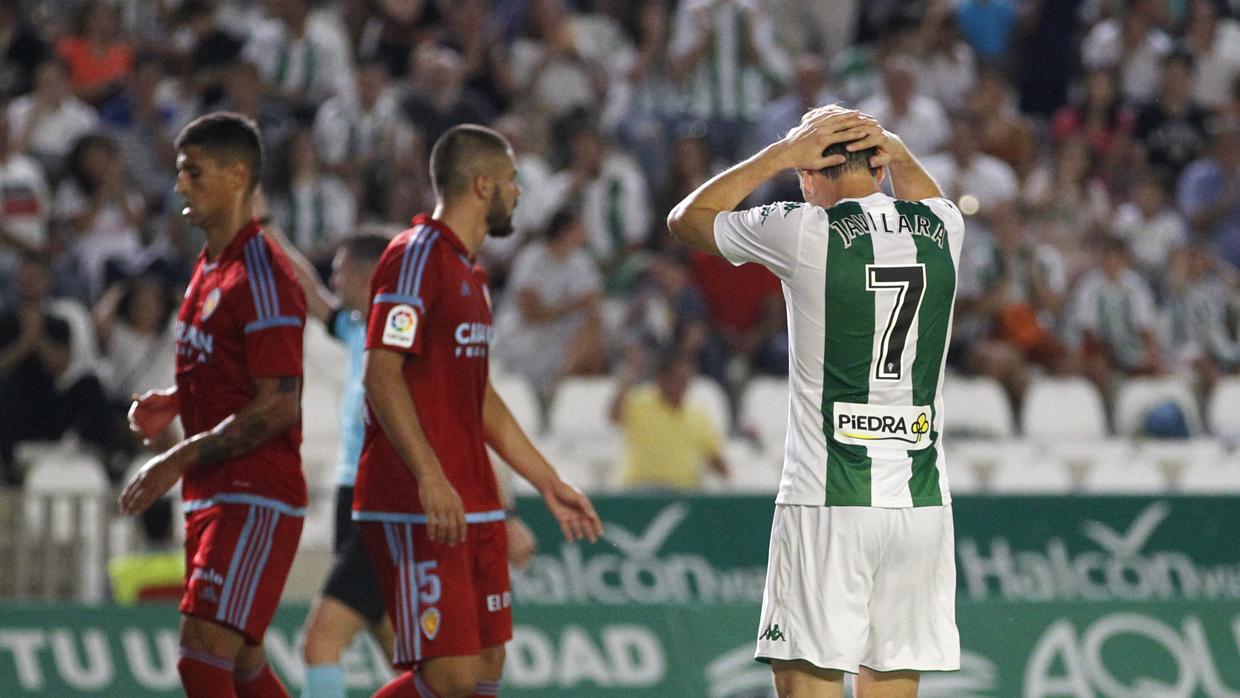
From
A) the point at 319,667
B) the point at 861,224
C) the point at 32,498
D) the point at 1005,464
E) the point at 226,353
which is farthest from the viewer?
the point at 1005,464

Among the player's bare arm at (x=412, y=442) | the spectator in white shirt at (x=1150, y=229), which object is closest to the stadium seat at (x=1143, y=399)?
the spectator in white shirt at (x=1150, y=229)

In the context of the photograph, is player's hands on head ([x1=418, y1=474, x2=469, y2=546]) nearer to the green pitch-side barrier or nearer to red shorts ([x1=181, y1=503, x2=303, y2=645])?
red shorts ([x1=181, y1=503, x2=303, y2=645])

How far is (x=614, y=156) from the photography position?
1392 centimetres

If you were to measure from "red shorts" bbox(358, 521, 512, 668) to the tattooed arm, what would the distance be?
0.48m

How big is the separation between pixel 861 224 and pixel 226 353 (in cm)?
210

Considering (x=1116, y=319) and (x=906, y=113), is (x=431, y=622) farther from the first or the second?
(x=906, y=113)

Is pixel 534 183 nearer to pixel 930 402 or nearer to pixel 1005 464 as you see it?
pixel 1005 464

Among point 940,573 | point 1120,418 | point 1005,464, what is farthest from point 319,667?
point 1120,418

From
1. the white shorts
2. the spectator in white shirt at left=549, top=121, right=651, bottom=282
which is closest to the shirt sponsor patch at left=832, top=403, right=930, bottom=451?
the white shorts

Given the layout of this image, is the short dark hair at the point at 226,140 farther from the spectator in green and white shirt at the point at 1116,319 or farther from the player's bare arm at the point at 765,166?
the spectator in green and white shirt at the point at 1116,319

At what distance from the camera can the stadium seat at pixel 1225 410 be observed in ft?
42.5

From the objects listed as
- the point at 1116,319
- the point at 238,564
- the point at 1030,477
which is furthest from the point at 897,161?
the point at 1116,319

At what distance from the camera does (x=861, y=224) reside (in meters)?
5.20

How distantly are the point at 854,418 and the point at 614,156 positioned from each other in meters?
8.91
